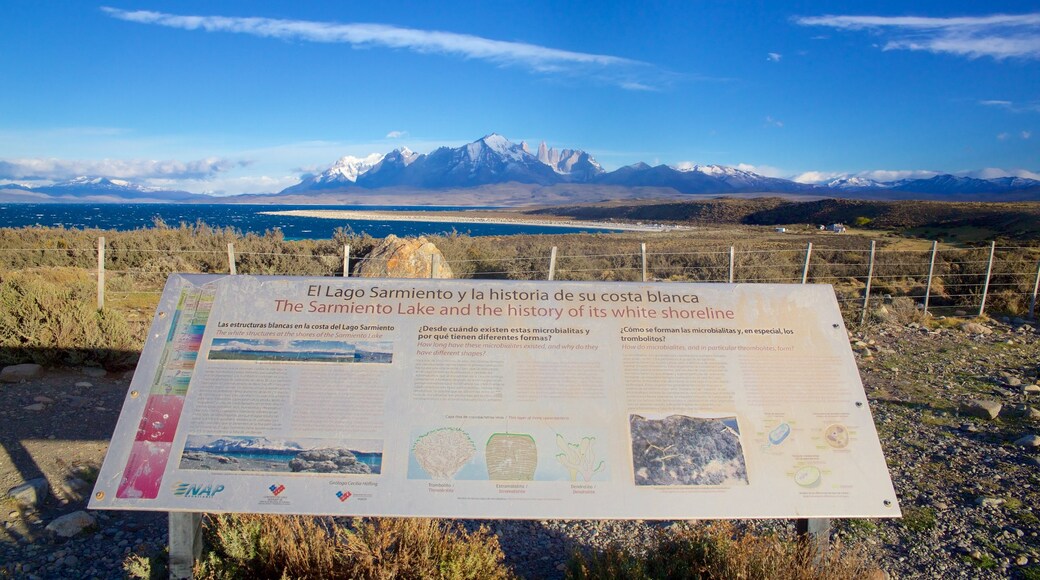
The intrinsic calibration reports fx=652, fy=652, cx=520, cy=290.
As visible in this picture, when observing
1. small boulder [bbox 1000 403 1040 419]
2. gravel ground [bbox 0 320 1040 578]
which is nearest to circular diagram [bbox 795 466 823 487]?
gravel ground [bbox 0 320 1040 578]

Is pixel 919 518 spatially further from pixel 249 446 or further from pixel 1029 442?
pixel 249 446

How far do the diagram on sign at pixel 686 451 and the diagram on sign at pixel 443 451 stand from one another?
2.45 ft

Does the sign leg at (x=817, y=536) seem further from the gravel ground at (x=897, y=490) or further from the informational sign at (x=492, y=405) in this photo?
the gravel ground at (x=897, y=490)

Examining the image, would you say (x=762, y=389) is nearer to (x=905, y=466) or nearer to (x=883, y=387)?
(x=905, y=466)

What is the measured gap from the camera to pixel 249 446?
9.30ft

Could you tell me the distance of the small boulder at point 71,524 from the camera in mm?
3846

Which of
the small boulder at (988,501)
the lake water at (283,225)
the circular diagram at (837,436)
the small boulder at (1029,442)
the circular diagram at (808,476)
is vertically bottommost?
the lake water at (283,225)

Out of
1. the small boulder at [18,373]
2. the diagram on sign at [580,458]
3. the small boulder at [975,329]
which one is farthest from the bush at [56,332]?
the small boulder at [975,329]

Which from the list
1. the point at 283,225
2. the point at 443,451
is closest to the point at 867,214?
the point at 283,225

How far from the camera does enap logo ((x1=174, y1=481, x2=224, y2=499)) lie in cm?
274

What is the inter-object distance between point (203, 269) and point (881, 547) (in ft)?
54.1

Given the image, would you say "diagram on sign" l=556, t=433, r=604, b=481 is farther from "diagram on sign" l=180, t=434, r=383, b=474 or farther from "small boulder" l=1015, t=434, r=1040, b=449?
"small boulder" l=1015, t=434, r=1040, b=449

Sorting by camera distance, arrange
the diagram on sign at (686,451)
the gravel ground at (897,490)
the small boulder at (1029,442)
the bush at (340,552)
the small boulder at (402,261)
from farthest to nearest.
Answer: the small boulder at (402,261) < the small boulder at (1029,442) < the gravel ground at (897,490) < the bush at (340,552) < the diagram on sign at (686,451)

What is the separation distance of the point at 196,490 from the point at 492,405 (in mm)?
1298
